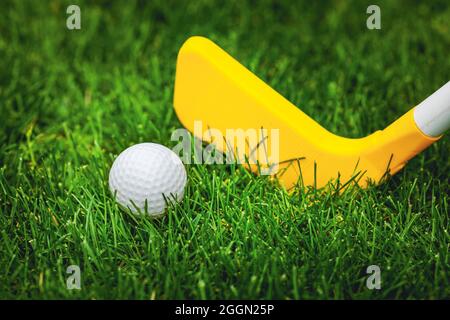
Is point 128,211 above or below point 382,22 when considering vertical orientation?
below
